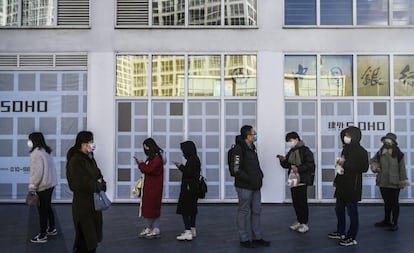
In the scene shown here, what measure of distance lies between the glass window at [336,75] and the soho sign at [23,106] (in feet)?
23.7

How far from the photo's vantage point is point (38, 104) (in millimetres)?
13250

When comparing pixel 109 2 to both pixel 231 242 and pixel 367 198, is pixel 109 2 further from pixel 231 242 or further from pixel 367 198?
pixel 367 198

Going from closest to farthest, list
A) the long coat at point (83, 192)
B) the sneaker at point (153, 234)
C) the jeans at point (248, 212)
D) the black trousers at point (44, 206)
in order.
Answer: the long coat at point (83, 192)
the jeans at point (248, 212)
the black trousers at point (44, 206)
the sneaker at point (153, 234)

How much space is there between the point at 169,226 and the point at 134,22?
5.84 metres

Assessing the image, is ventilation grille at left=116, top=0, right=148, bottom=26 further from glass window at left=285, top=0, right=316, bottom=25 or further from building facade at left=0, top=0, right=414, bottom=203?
glass window at left=285, top=0, right=316, bottom=25

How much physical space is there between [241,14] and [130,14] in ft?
9.50

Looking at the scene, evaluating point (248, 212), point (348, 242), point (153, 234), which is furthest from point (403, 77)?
point (153, 234)

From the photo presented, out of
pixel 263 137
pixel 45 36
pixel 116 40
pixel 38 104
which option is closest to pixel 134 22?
pixel 116 40

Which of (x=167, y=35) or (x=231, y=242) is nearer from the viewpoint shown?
(x=231, y=242)

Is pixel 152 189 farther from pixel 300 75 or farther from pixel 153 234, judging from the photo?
pixel 300 75

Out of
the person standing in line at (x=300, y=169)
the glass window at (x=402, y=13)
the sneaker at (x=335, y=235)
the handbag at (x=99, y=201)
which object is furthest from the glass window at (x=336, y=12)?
the handbag at (x=99, y=201)

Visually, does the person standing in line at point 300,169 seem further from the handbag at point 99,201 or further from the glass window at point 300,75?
the glass window at point 300,75

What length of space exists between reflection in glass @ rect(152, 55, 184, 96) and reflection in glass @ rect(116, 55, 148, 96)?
23 centimetres

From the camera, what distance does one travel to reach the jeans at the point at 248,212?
8.10m
